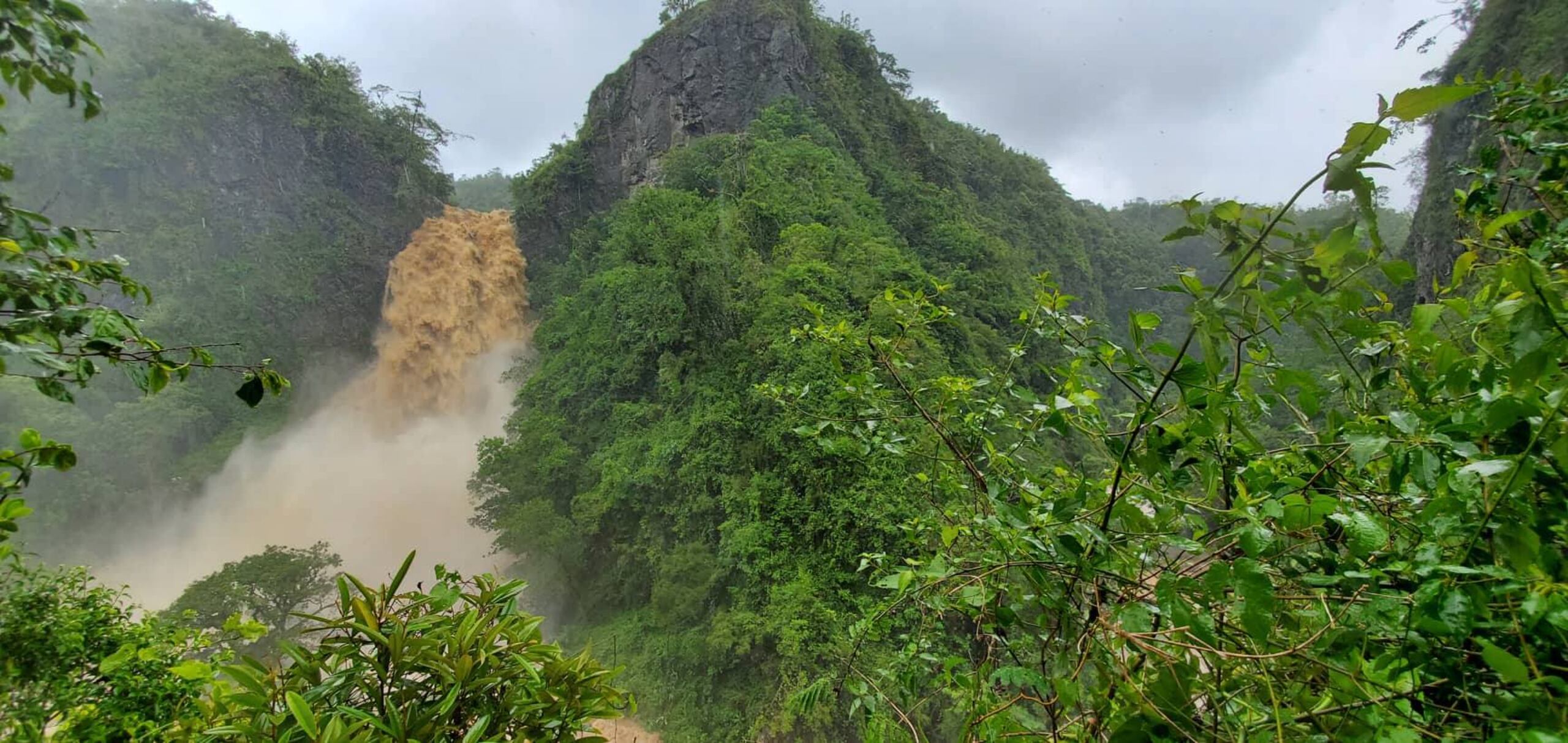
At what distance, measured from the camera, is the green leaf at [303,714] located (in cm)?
71

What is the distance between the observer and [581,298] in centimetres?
1287

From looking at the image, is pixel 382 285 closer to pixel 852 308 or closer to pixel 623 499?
pixel 623 499

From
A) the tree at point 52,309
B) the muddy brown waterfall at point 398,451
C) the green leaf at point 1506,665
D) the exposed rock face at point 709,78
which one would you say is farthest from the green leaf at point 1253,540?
the exposed rock face at point 709,78

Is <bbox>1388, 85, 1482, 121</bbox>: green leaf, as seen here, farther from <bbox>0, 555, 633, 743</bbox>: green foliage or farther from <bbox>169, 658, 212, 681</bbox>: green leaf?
<bbox>169, 658, 212, 681</bbox>: green leaf

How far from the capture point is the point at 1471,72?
9.81 m

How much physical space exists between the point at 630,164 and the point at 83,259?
16.4 meters

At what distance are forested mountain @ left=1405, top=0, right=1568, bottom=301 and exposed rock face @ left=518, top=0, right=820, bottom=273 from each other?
463 inches

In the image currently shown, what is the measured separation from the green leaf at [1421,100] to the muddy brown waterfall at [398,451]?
1364 cm

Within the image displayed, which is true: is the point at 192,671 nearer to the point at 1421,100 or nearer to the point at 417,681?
the point at 417,681

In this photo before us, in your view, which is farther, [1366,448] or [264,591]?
[264,591]

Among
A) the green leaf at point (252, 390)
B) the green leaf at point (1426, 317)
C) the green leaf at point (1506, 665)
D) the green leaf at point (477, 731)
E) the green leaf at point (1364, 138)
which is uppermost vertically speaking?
the green leaf at point (252, 390)

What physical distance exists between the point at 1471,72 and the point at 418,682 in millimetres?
15356

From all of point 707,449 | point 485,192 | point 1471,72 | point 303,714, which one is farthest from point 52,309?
point 485,192

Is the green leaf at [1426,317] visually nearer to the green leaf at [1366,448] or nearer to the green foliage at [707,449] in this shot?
the green leaf at [1366,448]
